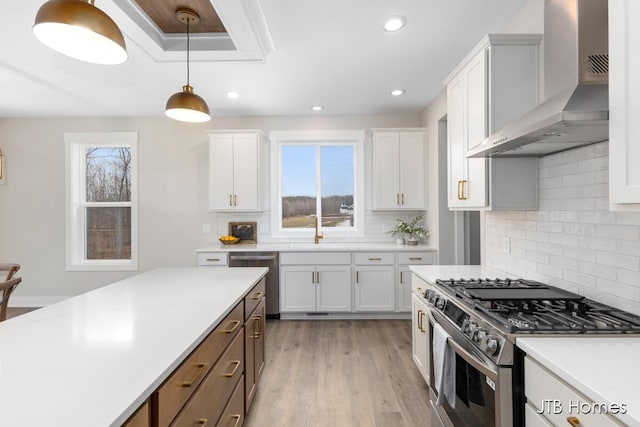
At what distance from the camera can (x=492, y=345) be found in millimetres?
1228

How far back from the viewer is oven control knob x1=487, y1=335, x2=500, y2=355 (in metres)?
1.21

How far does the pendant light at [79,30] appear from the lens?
117 centimetres

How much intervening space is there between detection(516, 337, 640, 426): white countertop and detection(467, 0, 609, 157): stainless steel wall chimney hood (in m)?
0.77

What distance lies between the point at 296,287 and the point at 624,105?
11.3ft

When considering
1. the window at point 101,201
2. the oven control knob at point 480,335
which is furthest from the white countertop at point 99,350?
the window at point 101,201

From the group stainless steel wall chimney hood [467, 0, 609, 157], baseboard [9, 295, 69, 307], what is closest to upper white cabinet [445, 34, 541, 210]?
stainless steel wall chimney hood [467, 0, 609, 157]

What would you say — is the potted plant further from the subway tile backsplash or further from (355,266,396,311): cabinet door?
the subway tile backsplash

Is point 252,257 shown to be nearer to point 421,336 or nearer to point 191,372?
point 421,336

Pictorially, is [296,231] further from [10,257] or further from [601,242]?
[10,257]

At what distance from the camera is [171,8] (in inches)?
85.6

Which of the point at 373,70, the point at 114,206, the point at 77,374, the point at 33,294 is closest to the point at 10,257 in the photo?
the point at 33,294

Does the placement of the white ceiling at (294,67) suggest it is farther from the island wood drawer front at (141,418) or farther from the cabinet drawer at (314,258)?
the island wood drawer front at (141,418)

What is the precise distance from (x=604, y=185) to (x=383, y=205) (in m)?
2.80

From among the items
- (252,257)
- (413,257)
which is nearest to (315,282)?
(252,257)
